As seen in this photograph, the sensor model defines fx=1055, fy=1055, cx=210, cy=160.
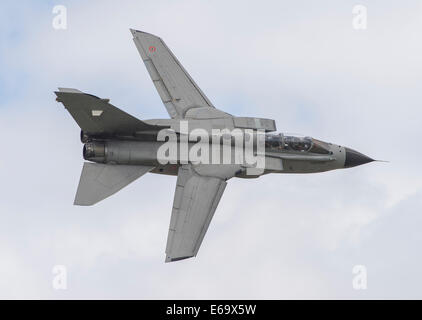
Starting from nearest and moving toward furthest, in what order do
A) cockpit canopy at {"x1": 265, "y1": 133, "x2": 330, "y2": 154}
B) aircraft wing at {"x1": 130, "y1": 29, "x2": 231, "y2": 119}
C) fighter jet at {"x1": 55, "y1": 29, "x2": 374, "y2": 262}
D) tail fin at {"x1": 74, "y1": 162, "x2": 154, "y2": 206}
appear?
fighter jet at {"x1": 55, "y1": 29, "x2": 374, "y2": 262} → tail fin at {"x1": 74, "y1": 162, "x2": 154, "y2": 206} → cockpit canopy at {"x1": 265, "y1": 133, "x2": 330, "y2": 154} → aircraft wing at {"x1": 130, "y1": 29, "x2": 231, "y2": 119}

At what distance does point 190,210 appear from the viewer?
1535 inches

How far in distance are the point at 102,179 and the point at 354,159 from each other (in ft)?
34.4

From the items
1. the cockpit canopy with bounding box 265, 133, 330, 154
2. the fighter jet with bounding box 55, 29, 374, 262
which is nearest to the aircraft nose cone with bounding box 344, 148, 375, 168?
the fighter jet with bounding box 55, 29, 374, 262

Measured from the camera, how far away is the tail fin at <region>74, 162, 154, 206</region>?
3938 centimetres

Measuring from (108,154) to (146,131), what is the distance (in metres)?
1.70

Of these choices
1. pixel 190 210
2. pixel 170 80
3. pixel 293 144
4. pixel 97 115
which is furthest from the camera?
pixel 170 80

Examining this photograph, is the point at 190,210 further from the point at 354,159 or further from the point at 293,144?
the point at 354,159

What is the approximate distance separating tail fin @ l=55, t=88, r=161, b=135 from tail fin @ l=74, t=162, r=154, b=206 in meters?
1.35

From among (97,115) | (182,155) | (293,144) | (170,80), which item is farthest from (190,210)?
(170,80)

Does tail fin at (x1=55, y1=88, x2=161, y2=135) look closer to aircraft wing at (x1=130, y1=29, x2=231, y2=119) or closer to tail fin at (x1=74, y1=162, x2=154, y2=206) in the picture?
tail fin at (x1=74, y1=162, x2=154, y2=206)

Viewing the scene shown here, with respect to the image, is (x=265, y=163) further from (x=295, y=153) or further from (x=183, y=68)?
(x=183, y=68)

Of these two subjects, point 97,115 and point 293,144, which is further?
point 293,144

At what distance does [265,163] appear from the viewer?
41.4 m

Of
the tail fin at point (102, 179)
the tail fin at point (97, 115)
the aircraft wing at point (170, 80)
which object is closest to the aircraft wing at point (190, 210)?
the tail fin at point (102, 179)
